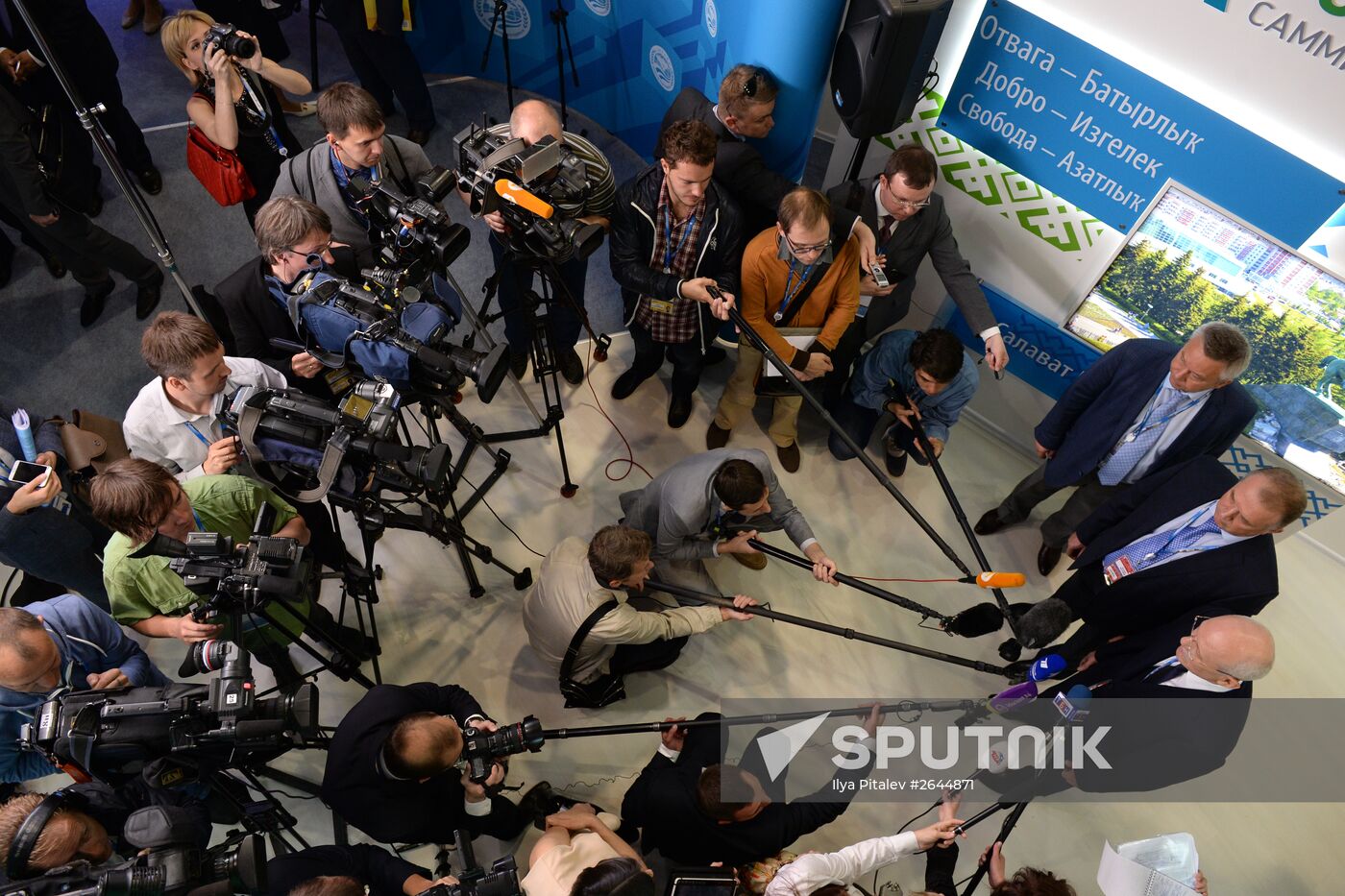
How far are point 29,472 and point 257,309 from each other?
36.2 inches

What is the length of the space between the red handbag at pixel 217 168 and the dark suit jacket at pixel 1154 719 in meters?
4.09

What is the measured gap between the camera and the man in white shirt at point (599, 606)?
295 centimetres

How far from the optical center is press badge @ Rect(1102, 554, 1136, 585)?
3.22 metres

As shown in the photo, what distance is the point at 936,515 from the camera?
428 cm

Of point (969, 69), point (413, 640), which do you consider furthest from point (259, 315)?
point (969, 69)

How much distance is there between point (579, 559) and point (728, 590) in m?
1.00

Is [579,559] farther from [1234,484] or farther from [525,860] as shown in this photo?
[1234,484]

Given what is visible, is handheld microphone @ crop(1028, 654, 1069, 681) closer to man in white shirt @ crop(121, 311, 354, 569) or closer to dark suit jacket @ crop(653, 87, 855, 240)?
dark suit jacket @ crop(653, 87, 855, 240)

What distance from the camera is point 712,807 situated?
2.67 metres

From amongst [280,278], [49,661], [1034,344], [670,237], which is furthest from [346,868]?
[1034,344]

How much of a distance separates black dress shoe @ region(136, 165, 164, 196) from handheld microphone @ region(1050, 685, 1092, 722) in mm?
5434

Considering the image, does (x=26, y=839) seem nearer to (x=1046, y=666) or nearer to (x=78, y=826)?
(x=78, y=826)

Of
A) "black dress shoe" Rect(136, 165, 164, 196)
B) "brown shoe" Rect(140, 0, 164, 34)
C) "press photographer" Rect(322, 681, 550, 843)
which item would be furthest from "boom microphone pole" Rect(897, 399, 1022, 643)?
"brown shoe" Rect(140, 0, 164, 34)

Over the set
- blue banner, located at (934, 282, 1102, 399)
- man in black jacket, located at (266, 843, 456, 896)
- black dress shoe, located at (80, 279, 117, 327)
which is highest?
blue banner, located at (934, 282, 1102, 399)
